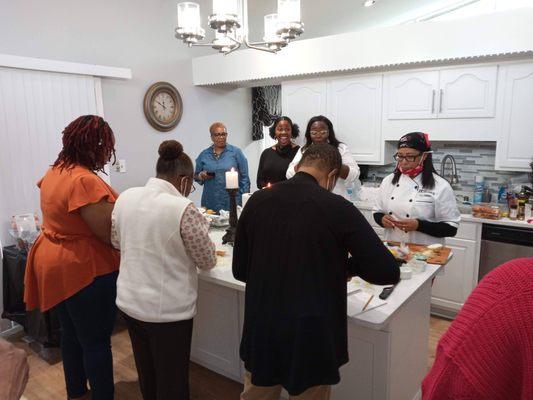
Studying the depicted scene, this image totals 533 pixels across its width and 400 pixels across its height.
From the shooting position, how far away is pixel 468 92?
318 cm

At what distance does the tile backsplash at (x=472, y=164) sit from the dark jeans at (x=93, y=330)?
3.11 metres

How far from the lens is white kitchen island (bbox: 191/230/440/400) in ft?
5.28

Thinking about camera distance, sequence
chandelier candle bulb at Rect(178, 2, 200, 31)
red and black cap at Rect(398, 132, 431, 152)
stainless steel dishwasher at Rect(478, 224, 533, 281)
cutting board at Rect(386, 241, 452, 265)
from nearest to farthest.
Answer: cutting board at Rect(386, 241, 452, 265)
chandelier candle bulb at Rect(178, 2, 200, 31)
red and black cap at Rect(398, 132, 431, 152)
stainless steel dishwasher at Rect(478, 224, 533, 281)

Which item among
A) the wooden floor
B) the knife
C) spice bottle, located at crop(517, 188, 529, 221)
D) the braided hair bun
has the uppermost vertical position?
the braided hair bun

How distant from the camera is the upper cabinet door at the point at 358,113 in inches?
143

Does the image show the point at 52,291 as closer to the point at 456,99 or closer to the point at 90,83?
the point at 90,83

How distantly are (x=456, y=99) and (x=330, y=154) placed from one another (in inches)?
94.1

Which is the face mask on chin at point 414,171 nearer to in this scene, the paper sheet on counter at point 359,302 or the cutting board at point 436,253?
the cutting board at point 436,253

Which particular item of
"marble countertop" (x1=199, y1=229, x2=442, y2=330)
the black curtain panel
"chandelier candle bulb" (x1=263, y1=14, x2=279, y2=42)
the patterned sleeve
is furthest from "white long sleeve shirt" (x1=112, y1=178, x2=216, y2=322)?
the black curtain panel

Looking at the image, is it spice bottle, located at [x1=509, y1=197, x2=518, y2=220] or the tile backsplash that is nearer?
spice bottle, located at [x1=509, y1=197, x2=518, y2=220]

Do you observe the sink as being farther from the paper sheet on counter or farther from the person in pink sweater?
the person in pink sweater

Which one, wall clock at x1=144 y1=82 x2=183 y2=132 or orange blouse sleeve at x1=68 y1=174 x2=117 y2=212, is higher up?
wall clock at x1=144 y1=82 x2=183 y2=132

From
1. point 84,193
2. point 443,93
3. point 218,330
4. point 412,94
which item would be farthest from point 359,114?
point 84,193

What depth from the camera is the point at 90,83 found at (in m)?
3.40
